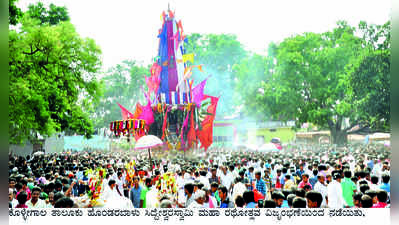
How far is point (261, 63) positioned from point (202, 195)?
12.8 metres

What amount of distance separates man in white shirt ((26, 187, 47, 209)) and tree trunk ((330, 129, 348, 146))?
511 inches

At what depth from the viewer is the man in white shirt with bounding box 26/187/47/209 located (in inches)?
246

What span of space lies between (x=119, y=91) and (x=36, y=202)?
410 inches

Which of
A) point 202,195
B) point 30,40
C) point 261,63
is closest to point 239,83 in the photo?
point 261,63

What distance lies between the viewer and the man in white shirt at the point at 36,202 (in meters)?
6.25

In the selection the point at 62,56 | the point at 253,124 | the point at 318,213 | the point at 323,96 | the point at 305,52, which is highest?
the point at 305,52

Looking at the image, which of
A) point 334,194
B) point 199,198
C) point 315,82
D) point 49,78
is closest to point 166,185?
point 199,198

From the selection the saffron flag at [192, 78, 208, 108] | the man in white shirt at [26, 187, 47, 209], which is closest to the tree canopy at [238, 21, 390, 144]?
the saffron flag at [192, 78, 208, 108]

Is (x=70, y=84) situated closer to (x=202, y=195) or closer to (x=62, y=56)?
(x=62, y=56)

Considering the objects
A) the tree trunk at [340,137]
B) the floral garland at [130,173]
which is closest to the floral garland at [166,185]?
the floral garland at [130,173]

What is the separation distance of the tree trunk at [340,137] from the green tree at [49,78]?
1061 centimetres

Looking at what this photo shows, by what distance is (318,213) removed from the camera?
6836mm

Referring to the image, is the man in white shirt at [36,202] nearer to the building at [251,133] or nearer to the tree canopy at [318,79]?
the building at [251,133]

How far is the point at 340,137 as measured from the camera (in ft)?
51.9
